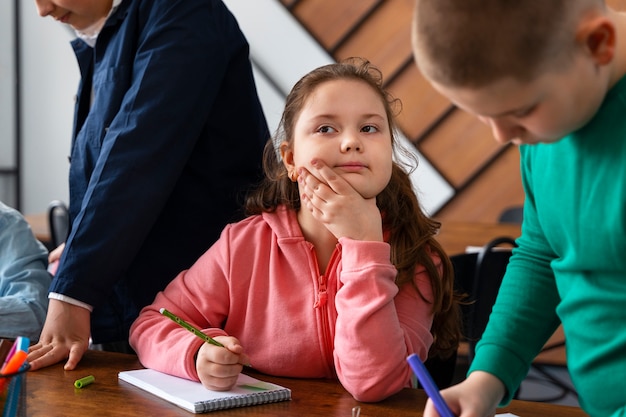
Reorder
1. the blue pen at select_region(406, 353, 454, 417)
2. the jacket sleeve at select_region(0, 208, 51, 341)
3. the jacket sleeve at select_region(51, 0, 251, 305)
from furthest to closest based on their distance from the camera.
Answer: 1. the jacket sleeve at select_region(0, 208, 51, 341)
2. the jacket sleeve at select_region(51, 0, 251, 305)
3. the blue pen at select_region(406, 353, 454, 417)

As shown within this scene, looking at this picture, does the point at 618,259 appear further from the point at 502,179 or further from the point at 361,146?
the point at 502,179

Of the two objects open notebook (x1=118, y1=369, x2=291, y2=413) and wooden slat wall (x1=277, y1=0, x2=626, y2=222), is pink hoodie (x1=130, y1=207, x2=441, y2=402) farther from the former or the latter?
wooden slat wall (x1=277, y1=0, x2=626, y2=222)

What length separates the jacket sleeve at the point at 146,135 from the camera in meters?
1.57

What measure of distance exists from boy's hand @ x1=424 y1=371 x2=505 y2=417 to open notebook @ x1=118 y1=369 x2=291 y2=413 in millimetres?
302

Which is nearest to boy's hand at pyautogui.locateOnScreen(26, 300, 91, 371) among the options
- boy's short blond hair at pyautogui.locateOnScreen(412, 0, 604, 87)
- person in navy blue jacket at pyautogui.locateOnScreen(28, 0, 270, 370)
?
person in navy blue jacket at pyautogui.locateOnScreen(28, 0, 270, 370)

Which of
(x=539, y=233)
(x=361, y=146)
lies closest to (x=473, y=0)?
(x=539, y=233)

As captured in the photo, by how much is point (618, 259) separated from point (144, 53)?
1035 mm

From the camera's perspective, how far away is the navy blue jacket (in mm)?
1579

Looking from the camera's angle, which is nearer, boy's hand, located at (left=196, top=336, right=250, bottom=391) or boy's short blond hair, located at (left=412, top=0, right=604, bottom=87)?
boy's short blond hair, located at (left=412, top=0, right=604, bottom=87)

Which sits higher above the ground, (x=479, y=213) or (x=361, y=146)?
(x=361, y=146)

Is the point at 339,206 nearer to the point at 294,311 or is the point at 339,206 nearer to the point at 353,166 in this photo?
the point at 353,166

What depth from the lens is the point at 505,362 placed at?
44.1 inches

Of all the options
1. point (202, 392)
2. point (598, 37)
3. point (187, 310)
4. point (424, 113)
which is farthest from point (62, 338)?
point (424, 113)

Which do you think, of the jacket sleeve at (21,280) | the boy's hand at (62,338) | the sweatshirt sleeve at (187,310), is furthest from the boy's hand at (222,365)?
the jacket sleeve at (21,280)
